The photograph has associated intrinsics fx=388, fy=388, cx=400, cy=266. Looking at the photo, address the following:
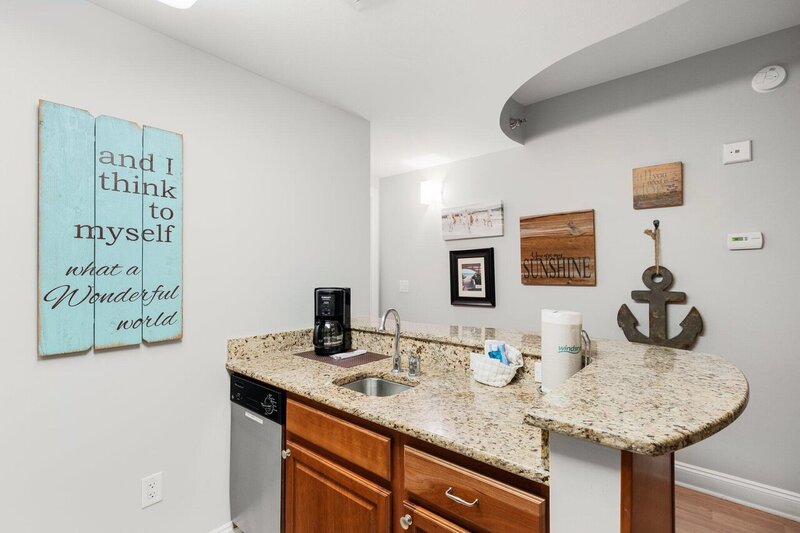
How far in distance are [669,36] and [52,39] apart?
2.90m

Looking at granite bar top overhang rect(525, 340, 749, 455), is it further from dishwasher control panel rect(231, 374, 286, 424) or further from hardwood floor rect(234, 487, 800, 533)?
hardwood floor rect(234, 487, 800, 533)

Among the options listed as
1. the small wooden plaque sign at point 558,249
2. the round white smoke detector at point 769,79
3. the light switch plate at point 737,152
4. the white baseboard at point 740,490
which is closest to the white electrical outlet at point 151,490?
the small wooden plaque sign at point 558,249

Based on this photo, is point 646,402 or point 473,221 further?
point 473,221

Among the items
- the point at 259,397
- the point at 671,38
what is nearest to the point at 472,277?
the point at 671,38

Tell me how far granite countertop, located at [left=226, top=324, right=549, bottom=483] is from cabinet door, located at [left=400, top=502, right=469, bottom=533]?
0.75 feet

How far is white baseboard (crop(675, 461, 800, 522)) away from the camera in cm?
204

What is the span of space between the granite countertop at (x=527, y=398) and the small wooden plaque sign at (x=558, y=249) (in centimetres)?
115

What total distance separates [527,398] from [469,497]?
46 cm

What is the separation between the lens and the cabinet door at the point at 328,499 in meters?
1.26

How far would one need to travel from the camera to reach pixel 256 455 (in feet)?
5.78

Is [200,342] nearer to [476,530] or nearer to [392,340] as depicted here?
[392,340]

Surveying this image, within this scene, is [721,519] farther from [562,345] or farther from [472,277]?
[472,277]

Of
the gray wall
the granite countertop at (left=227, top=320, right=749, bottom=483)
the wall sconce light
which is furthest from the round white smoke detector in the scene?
the wall sconce light

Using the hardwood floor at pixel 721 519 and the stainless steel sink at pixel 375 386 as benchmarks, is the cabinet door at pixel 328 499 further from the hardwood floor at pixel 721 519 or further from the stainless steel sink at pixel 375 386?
the hardwood floor at pixel 721 519
